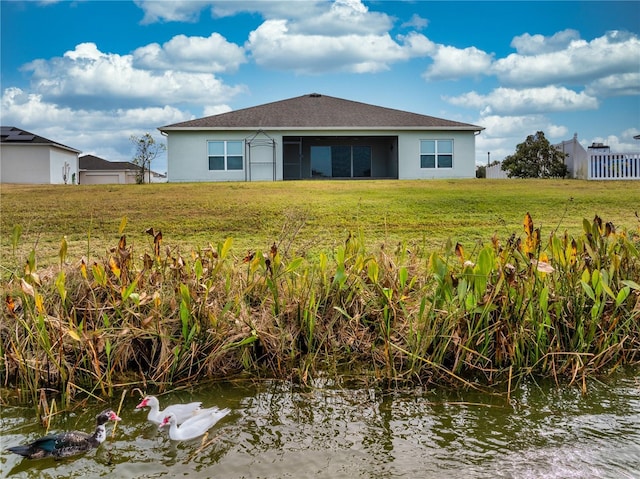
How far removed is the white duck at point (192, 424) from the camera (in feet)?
10.0

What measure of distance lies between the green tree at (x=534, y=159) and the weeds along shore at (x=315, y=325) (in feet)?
81.6

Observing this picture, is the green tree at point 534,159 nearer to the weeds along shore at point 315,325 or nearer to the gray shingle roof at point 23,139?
the gray shingle roof at point 23,139

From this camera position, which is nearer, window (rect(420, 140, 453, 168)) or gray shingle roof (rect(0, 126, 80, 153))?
window (rect(420, 140, 453, 168))

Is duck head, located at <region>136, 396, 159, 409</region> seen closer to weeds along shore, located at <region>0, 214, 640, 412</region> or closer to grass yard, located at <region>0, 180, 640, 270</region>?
weeds along shore, located at <region>0, 214, 640, 412</region>

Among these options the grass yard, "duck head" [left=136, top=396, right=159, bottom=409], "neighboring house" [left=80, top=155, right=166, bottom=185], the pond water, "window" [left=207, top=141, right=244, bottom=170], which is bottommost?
the pond water

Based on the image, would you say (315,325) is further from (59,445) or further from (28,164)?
(28,164)

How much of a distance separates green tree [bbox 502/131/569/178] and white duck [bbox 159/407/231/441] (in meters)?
26.8

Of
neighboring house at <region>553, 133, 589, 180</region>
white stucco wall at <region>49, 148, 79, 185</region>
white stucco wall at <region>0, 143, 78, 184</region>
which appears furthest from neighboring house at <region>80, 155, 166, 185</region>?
neighboring house at <region>553, 133, 589, 180</region>

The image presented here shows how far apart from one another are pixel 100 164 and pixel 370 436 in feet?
161

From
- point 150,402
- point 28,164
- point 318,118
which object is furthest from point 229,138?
point 150,402

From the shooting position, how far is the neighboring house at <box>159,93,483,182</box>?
23.2m

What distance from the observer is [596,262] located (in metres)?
4.47

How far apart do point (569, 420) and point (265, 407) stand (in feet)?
5.65

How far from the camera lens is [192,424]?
10.1 feet
